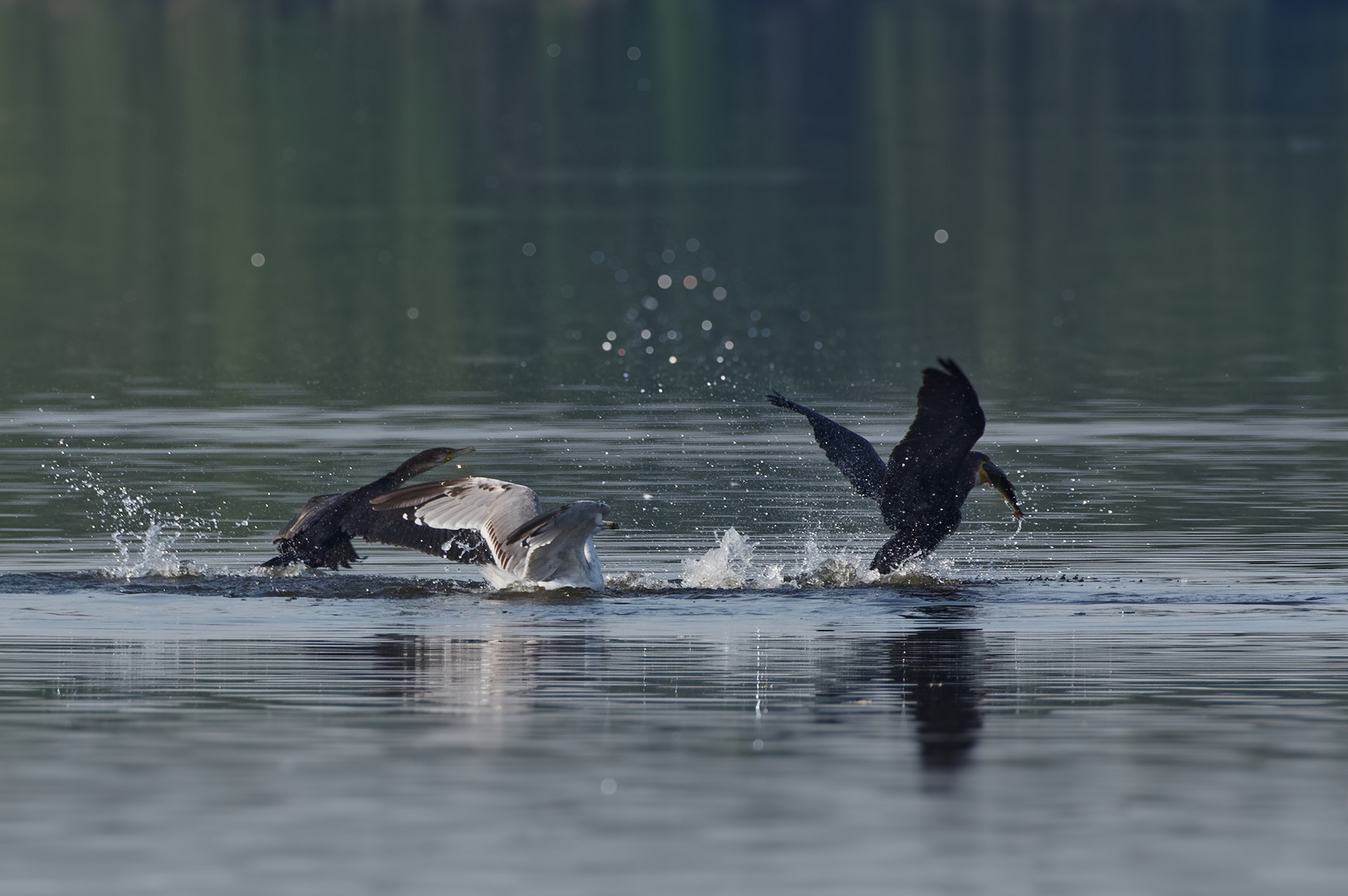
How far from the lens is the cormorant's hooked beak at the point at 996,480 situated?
1870cm

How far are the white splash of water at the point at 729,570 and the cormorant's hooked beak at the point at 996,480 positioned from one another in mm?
1509

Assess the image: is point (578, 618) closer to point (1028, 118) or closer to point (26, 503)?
point (26, 503)

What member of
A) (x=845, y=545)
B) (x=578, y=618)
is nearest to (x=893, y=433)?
(x=845, y=545)

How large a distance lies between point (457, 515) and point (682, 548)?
2.35 m

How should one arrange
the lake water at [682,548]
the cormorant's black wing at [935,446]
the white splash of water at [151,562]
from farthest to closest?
the white splash of water at [151,562] → the cormorant's black wing at [935,446] → the lake water at [682,548]

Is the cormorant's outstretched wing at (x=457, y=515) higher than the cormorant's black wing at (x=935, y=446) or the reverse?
the reverse

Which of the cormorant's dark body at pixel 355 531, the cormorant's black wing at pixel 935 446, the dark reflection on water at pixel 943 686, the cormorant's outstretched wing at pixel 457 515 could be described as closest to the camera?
the dark reflection on water at pixel 943 686

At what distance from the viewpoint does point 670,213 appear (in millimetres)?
64625

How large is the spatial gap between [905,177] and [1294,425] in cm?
4614

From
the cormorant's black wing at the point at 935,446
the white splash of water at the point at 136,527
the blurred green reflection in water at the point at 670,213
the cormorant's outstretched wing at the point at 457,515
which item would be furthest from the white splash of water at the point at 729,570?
the blurred green reflection in water at the point at 670,213

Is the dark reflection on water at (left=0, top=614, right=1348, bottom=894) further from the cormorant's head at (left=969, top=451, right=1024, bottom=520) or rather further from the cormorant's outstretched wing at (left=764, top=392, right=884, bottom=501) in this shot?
the cormorant's outstretched wing at (left=764, top=392, right=884, bottom=501)

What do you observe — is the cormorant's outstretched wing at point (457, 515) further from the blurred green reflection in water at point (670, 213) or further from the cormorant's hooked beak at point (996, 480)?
the blurred green reflection in water at point (670, 213)

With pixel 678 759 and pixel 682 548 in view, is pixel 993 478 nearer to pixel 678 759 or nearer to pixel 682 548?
pixel 682 548

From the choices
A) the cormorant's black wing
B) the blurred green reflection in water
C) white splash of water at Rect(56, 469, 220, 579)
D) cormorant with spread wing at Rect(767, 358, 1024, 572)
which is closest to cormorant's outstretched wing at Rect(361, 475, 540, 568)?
white splash of water at Rect(56, 469, 220, 579)
